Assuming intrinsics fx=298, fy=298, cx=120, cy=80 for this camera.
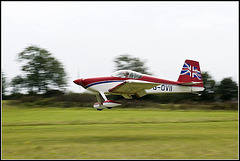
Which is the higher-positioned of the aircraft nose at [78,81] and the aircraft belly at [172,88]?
the aircraft nose at [78,81]

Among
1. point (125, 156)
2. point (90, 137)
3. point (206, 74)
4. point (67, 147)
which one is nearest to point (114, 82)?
point (125, 156)

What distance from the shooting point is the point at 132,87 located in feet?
53.1

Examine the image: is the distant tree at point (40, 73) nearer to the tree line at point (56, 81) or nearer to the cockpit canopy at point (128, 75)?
the tree line at point (56, 81)

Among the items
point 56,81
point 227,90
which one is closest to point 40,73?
point 56,81

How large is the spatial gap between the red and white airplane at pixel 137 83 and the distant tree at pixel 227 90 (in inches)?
1351

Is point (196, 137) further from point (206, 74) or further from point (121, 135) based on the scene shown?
point (206, 74)

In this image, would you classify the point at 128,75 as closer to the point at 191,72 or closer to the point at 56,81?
the point at 191,72

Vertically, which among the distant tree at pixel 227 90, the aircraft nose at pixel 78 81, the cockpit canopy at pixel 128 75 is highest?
the cockpit canopy at pixel 128 75

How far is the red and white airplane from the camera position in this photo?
637 inches

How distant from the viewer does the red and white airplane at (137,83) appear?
1617 centimetres

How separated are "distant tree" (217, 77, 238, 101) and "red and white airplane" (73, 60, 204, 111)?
113 feet

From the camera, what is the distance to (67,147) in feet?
58.9

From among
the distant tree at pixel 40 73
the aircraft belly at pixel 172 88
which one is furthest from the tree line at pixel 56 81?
the aircraft belly at pixel 172 88

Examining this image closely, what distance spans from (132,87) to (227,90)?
38279 millimetres
